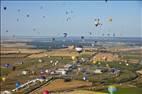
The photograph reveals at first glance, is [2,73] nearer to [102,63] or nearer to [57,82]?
[57,82]

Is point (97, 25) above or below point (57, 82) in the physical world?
above

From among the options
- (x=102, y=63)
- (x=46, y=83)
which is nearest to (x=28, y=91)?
(x=46, y=83)

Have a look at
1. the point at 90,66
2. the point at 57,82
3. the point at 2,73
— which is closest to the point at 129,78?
the point at 57,82

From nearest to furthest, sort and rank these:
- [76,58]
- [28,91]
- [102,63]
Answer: [28,91] < [102,63] < [76,58]

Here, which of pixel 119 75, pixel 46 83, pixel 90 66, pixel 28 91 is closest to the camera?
pixel 28 91

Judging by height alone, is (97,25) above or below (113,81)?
above

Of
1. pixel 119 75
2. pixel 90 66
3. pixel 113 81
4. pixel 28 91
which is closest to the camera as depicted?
pixel 28 91

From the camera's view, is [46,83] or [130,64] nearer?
[46,83]

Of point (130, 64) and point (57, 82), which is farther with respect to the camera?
point (130, 64)

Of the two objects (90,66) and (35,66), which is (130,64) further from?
(35,66)
